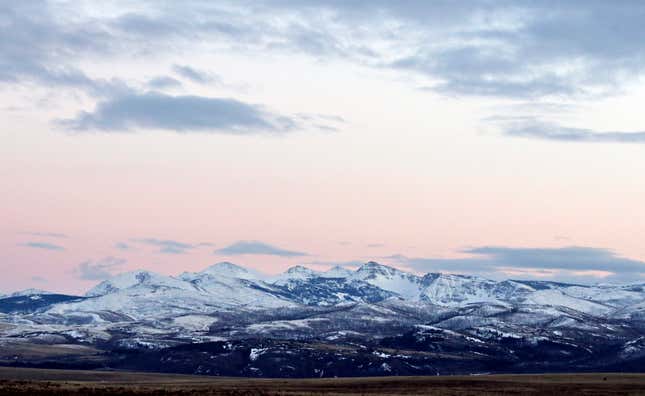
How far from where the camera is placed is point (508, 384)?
160 meters

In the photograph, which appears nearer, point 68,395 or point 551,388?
point 68,395

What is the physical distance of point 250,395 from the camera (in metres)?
111

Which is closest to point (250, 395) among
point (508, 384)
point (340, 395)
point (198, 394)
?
point (198, 394)

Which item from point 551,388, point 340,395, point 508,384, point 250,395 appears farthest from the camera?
point 508,384

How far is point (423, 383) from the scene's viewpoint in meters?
167

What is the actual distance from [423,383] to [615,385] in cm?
3352

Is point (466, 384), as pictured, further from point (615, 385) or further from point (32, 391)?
point (32, 391)

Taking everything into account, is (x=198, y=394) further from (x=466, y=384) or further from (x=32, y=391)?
(x=466, y=384)

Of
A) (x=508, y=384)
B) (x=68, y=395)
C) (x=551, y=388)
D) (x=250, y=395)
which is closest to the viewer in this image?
(x=68, y=395)

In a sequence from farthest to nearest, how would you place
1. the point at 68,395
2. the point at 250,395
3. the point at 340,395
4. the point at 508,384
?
the point at 508,384
the point at 340,395
the point at 250,395
the point at 68,395

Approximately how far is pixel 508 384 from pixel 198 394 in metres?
67.6

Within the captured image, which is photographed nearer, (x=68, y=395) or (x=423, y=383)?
(x=68, y=395)

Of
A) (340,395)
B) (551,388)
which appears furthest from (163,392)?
(551,388)

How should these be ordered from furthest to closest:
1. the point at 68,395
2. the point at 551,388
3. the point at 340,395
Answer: the point at 551,388 → the point at 340,395 → the point at 68,395
